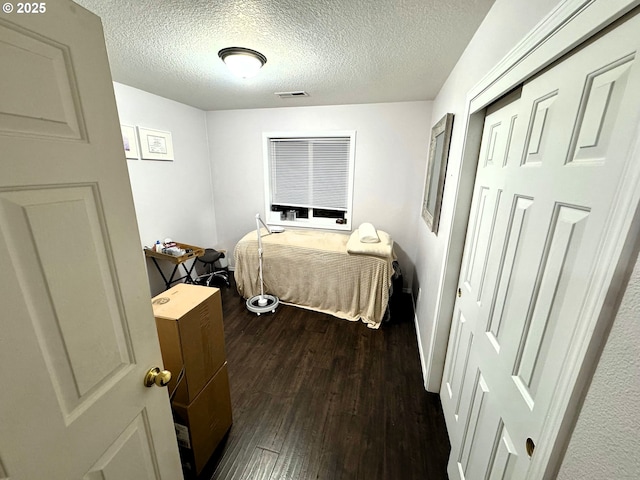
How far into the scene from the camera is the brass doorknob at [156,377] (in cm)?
83

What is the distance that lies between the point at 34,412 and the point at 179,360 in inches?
27.5

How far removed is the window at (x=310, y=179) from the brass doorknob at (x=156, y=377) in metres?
2.92

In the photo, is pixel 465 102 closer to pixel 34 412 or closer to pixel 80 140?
pixel 80 140

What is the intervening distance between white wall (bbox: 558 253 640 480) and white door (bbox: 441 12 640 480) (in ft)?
0.11

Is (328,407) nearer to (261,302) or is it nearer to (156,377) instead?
(156,377)

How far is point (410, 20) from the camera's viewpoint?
135cm

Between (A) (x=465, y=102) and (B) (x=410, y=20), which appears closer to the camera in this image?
(B) (x=410, y=20)

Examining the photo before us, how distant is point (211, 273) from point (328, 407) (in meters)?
2.56

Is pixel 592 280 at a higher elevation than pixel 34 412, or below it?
higher

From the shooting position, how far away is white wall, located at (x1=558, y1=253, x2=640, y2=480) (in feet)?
1.40

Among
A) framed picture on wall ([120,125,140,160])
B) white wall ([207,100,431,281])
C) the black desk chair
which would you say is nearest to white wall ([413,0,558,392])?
white wall ([207,100,431,281])

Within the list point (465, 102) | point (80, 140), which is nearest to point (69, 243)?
point (80, 140)

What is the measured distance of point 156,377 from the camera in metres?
0.84

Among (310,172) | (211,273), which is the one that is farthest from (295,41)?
(211,273)
